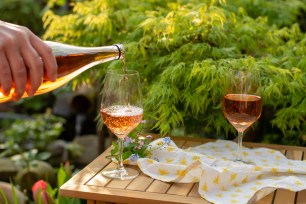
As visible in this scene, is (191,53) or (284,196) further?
(191,53)

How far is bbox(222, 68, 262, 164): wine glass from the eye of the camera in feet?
5.63

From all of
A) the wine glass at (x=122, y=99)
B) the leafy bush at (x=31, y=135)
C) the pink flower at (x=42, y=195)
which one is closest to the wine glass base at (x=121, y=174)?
the wine glass at (x=122, y=99)

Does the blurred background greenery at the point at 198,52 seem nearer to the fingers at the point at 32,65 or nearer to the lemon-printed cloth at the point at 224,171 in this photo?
the lemon-printed cloth at the point at 224,171

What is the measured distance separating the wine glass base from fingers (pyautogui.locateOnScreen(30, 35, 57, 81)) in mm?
769

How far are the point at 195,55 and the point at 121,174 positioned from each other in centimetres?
68

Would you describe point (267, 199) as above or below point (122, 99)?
below

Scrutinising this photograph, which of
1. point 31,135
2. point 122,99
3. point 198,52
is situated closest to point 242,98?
point 122,99

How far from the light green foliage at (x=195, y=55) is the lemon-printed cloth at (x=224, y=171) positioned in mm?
180

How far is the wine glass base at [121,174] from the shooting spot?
1.68 m

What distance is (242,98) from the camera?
174cm

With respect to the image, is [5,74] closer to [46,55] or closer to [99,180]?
[46,55]

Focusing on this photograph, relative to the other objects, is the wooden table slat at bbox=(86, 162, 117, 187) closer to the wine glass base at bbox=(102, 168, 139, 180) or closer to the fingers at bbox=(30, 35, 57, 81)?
the wine glass base at bbox=(102, 168, 139, 180)

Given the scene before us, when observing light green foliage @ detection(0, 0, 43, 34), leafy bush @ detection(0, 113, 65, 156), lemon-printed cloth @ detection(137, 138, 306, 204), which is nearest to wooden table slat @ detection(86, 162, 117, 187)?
lemon-printed cloth @ detection(137, 138, 306, 204)

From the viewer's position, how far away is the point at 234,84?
1756 millimetres
